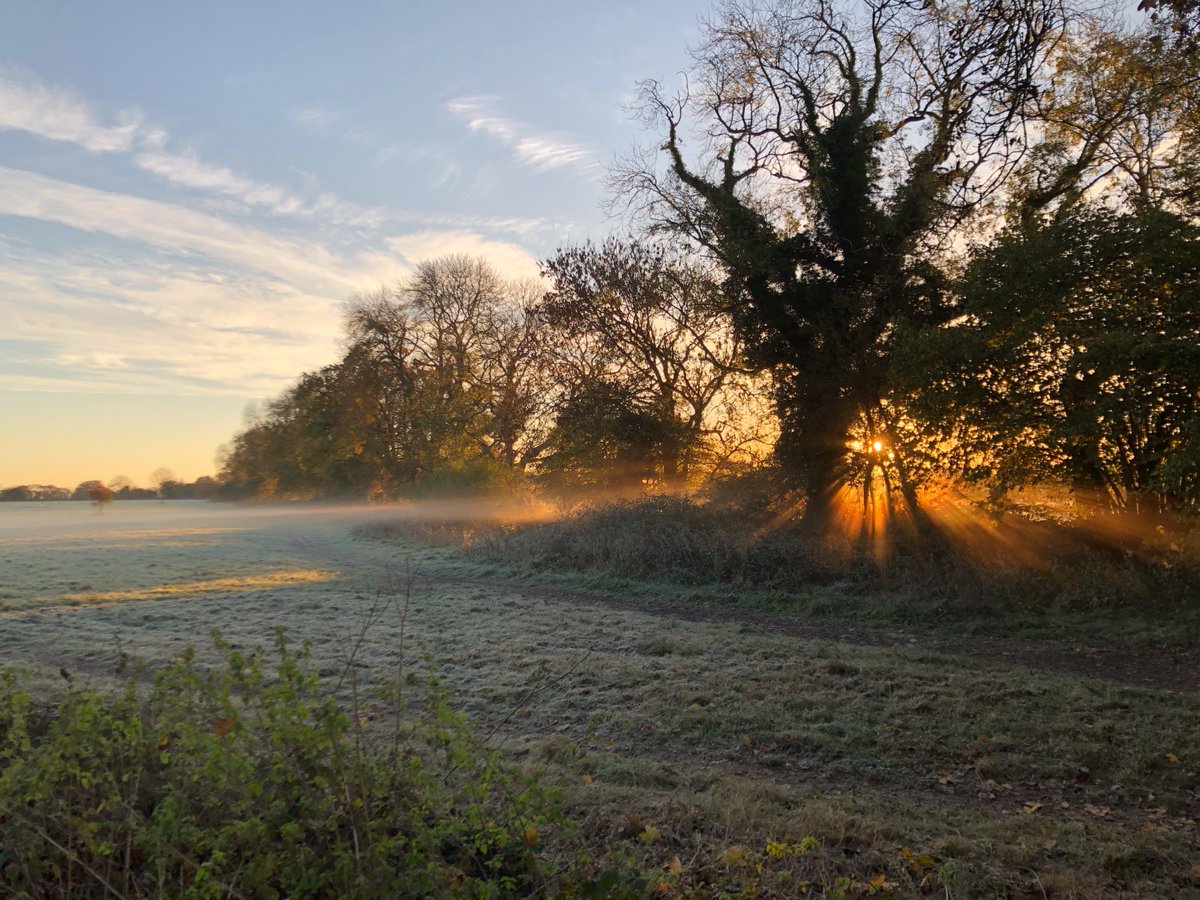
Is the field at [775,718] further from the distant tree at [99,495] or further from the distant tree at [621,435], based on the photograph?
the distant tree at [99,495]

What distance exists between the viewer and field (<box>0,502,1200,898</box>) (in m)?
4.10

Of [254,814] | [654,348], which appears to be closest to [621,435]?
[654,348]

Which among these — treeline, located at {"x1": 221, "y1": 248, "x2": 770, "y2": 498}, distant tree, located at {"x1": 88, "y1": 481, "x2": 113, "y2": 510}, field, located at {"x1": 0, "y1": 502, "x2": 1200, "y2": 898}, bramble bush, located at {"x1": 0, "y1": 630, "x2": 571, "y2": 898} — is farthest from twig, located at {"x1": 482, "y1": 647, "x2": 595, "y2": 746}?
distant tree, located at {"x1": 88, "y1": 481, "x2": 113, "y2": 510}

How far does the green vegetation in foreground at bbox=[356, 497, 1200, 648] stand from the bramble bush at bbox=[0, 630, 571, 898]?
9.71m

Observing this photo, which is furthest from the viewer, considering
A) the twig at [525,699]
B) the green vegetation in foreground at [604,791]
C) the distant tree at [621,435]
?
the distant tree at [621,435]

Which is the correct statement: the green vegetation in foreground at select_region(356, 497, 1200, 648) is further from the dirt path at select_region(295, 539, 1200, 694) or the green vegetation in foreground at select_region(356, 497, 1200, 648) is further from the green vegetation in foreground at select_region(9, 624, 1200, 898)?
the green vegetation in foreground at select_region(9, 624, 1200, 898)

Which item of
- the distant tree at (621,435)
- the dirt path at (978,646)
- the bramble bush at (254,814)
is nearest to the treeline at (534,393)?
the distant tree at (621,435)

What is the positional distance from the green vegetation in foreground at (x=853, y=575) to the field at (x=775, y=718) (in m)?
0.34

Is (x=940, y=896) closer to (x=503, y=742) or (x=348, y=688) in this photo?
(x=503, y=742)

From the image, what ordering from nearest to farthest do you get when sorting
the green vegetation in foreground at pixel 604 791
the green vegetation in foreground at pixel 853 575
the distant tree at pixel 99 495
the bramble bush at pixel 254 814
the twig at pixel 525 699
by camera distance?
the bramble bush at pixel 254 814
the green vegetation in foreground at pixel 604 791
the twig at pixel 525 699
the green vegetation in foreground at pixel 853 575
the distant tree at pixel 99 495

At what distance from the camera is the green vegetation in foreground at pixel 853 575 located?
11.0 metres

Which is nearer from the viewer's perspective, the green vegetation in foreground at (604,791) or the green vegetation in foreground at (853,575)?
the green vegetation in foreground at (604,791)

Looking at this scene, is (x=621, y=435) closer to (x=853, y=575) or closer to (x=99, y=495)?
(x=853, y=575)

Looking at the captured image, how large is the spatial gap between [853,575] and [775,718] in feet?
25.2
